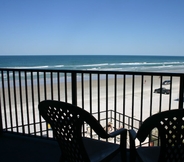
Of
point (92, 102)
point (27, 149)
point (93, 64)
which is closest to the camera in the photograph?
point (27, 149)

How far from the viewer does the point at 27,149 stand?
2.24 m

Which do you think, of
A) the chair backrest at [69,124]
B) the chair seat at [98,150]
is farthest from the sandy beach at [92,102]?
the chair backrest at [69,124]

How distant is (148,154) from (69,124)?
2.09 feet

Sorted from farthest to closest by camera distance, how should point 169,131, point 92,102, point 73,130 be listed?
1. point 92,102
2. point 73,130
3. point 169,131

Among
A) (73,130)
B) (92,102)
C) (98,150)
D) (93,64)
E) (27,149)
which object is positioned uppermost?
(73,130)

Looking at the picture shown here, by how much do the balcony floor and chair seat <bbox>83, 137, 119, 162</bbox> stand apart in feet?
1.97

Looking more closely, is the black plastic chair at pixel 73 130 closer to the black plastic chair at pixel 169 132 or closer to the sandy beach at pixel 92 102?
the black plastic chair at pixel 169 132

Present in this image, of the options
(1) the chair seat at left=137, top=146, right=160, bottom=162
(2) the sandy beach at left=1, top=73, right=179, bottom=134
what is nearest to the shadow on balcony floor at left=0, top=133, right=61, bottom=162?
(2) the sandy beach at left=1, top=73, right=179, bottom=134

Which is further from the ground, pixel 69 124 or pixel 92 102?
pixel 69 124

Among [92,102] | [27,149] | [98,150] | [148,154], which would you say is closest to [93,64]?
[92,102]

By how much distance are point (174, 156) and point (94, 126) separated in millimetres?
510

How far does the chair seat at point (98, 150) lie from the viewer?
134cm

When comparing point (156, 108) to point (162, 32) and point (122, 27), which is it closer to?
point (122, 27)

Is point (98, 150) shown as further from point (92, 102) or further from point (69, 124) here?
point (92, 102)
